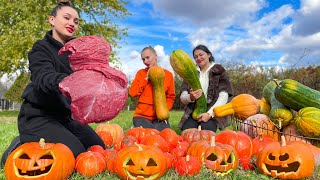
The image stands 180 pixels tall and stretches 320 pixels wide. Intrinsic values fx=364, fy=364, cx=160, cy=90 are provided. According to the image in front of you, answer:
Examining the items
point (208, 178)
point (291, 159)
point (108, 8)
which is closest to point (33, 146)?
point (208, 178)

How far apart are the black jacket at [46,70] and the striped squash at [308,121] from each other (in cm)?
283

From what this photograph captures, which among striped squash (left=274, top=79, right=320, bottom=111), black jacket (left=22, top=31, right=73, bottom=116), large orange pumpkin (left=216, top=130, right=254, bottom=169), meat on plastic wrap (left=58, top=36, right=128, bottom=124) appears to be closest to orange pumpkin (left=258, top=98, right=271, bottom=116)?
striped squash (left=274, top=79, right=320, bottom=111)

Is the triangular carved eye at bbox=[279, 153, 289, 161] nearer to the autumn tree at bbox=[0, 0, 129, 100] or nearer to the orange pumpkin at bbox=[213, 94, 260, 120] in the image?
the orange pumpkin at bbox=[213, 94, 260, 120]

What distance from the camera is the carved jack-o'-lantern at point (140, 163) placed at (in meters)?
3.11

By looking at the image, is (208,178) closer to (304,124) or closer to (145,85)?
(304,124)

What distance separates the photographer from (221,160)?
3.43m

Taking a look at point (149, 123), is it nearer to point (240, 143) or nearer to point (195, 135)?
point (195, 135)

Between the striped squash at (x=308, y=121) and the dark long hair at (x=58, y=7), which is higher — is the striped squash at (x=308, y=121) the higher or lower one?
the lower one

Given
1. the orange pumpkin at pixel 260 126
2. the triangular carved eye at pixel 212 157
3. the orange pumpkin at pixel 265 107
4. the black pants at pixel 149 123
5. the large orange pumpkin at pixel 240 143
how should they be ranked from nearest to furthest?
1. the triangular carved eye at pixel 212 157
2. the large orange pumpkin at pixel 240 143
3. the orange pumpkin at pixel 260 126
4. the orange pumpkin at pixel 265 107
5. the black pants at pixel 149 123

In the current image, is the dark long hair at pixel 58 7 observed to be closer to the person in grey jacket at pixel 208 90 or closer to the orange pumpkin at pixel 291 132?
the person in grey jacket at pixel 208 90

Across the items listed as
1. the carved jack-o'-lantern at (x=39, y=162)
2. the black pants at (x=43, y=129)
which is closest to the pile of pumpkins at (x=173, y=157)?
the carved jack-o'-lantern at (x=39, y=162)

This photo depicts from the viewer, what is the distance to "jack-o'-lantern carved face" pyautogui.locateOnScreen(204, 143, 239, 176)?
344 centimetres

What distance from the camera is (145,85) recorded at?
6316 millimetres

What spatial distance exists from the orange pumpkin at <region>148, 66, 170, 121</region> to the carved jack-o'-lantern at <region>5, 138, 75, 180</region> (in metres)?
3.03
